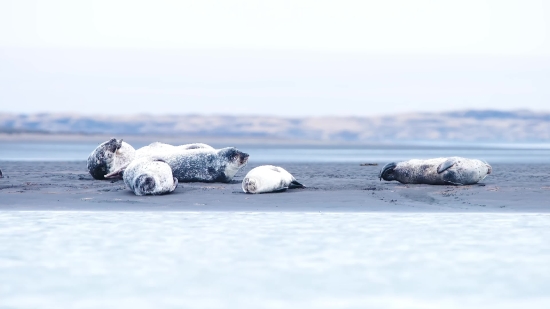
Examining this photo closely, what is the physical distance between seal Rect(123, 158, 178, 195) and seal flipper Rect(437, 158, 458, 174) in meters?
3.49

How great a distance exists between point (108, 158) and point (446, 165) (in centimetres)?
483

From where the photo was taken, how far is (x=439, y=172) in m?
10.5

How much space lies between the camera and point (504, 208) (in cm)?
830

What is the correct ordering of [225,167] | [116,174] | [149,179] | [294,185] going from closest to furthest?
[149,179] → [294,185] → [225,167] → [116,174]

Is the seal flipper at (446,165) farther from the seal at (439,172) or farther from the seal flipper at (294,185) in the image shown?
the seal flipper at (294,185)

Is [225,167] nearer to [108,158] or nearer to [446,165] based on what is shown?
[108,158]

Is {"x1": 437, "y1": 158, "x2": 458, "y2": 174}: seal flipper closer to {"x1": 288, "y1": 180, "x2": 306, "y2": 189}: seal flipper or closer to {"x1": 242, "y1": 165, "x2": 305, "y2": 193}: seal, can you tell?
{"x1": 288, "y1": 180, "x2": 306, "y2": 189}: seal flipper
